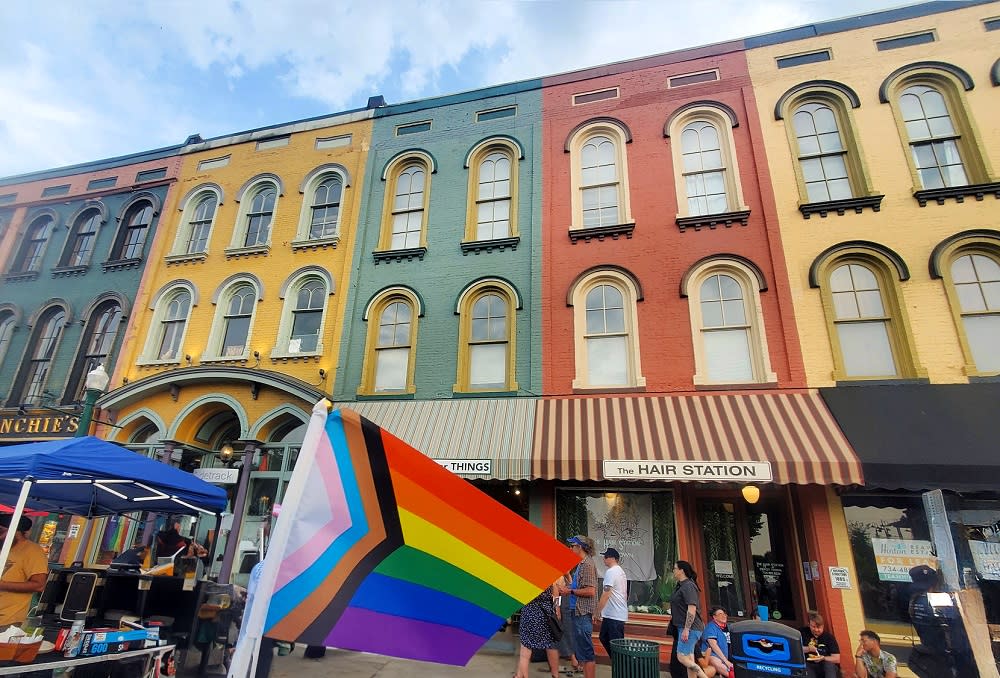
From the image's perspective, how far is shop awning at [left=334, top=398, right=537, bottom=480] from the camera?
909 centimetres

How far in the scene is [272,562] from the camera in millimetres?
2254

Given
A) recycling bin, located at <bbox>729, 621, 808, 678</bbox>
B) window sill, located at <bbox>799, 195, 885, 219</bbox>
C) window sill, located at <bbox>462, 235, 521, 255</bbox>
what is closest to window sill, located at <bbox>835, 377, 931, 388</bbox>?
window sill, located at <bbox>799, 195, 885, 219</bbox>

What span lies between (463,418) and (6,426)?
483 inches

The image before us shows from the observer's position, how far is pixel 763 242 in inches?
419

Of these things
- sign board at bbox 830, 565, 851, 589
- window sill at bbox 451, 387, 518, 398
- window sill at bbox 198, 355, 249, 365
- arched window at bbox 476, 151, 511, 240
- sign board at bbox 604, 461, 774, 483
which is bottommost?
sign board at bbox 830, 565, 851, 589

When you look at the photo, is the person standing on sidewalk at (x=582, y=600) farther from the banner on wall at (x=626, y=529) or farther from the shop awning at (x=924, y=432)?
the shop awning at (x=924, y=432)

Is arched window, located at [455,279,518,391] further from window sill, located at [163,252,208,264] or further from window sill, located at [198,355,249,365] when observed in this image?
window sill, located at [163,252,208,264]

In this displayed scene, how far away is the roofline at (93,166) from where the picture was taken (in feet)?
53.8

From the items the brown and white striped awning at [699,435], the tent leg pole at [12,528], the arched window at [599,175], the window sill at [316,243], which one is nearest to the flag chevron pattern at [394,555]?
the tent leg pole at [12,528]

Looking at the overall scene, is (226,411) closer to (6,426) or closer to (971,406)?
(6,426)

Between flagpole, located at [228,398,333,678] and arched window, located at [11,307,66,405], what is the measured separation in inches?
622

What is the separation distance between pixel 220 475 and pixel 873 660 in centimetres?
1223

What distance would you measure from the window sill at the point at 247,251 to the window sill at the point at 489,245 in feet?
18.1

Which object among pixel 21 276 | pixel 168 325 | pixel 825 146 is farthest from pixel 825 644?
pixel 21 276
